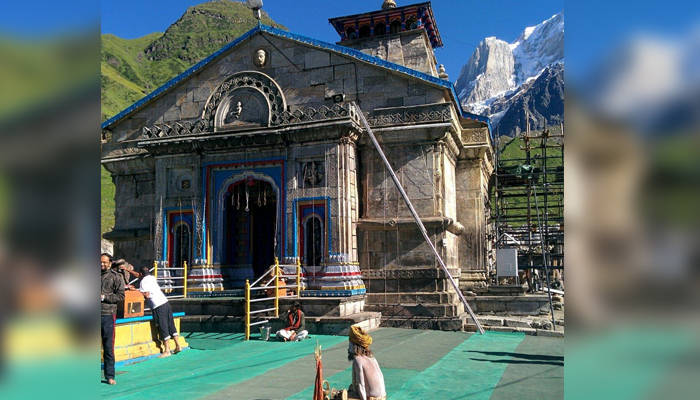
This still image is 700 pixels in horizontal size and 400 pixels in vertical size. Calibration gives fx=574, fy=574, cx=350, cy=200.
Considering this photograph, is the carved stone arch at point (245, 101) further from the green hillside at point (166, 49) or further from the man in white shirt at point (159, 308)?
the green hillside at point (166, 49)

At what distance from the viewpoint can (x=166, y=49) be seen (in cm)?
15475

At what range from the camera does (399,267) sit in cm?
1780

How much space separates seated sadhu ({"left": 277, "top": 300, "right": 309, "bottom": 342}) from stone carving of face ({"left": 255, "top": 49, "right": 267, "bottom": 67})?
8.78 m

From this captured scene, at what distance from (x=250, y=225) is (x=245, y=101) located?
4266 mm

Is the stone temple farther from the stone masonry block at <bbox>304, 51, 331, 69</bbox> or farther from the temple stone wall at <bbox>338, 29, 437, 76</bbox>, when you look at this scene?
the temple stone wall at <bbox>338, 29, 437, 76</bbox>

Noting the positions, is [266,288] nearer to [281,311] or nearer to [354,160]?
[281,311]

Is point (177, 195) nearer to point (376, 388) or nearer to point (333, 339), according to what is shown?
point (333, 339)

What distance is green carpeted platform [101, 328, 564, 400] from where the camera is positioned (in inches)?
336

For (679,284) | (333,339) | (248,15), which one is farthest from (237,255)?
(248,15)

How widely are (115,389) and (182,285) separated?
9.94m

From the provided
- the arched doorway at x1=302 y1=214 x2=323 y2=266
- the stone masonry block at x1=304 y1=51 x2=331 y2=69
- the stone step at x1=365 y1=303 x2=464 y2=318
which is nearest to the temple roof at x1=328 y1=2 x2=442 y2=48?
the stone masonry block at x1=304 y1=51 x2=331 y2=69

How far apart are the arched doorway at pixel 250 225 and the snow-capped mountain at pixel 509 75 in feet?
429

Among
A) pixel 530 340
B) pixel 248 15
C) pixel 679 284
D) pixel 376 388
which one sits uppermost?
pixel 248 15

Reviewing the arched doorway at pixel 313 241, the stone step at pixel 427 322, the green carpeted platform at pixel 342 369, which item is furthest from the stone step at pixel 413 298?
the green carpeted platform at pixel 342 369
